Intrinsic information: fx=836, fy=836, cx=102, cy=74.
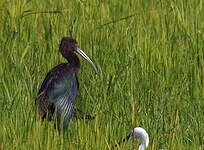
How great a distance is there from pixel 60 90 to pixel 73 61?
0.31 meters

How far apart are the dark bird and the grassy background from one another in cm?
9

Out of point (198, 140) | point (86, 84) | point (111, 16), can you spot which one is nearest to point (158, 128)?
point (198, 140)

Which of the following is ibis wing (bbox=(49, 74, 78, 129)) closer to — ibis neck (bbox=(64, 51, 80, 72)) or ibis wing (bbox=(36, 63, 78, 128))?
ibis wing (bbox=(36, 63, 78, 128))

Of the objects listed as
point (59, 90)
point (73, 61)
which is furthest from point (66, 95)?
point (73, 61)

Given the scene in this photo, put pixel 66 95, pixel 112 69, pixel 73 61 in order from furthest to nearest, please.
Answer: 1. pixel 73 61
2. pixel 112 69
3. pixel 66 95

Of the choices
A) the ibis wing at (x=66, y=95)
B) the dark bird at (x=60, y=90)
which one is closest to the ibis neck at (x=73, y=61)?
the dark bird at (x=60, y=90)

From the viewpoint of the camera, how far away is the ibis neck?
224 inches

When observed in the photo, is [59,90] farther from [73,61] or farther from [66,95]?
[73,61]

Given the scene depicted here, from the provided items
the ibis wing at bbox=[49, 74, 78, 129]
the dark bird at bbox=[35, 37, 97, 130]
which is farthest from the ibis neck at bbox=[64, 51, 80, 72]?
the ibis wing at bbox=[49, 74, 78, 129]

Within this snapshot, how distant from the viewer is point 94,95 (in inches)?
210

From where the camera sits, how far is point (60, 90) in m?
5.56

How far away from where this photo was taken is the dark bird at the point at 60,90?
5281 millimetres

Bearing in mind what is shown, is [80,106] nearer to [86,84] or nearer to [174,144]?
[86,84]

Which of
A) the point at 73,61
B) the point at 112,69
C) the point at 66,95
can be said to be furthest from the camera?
the point at 73,61
